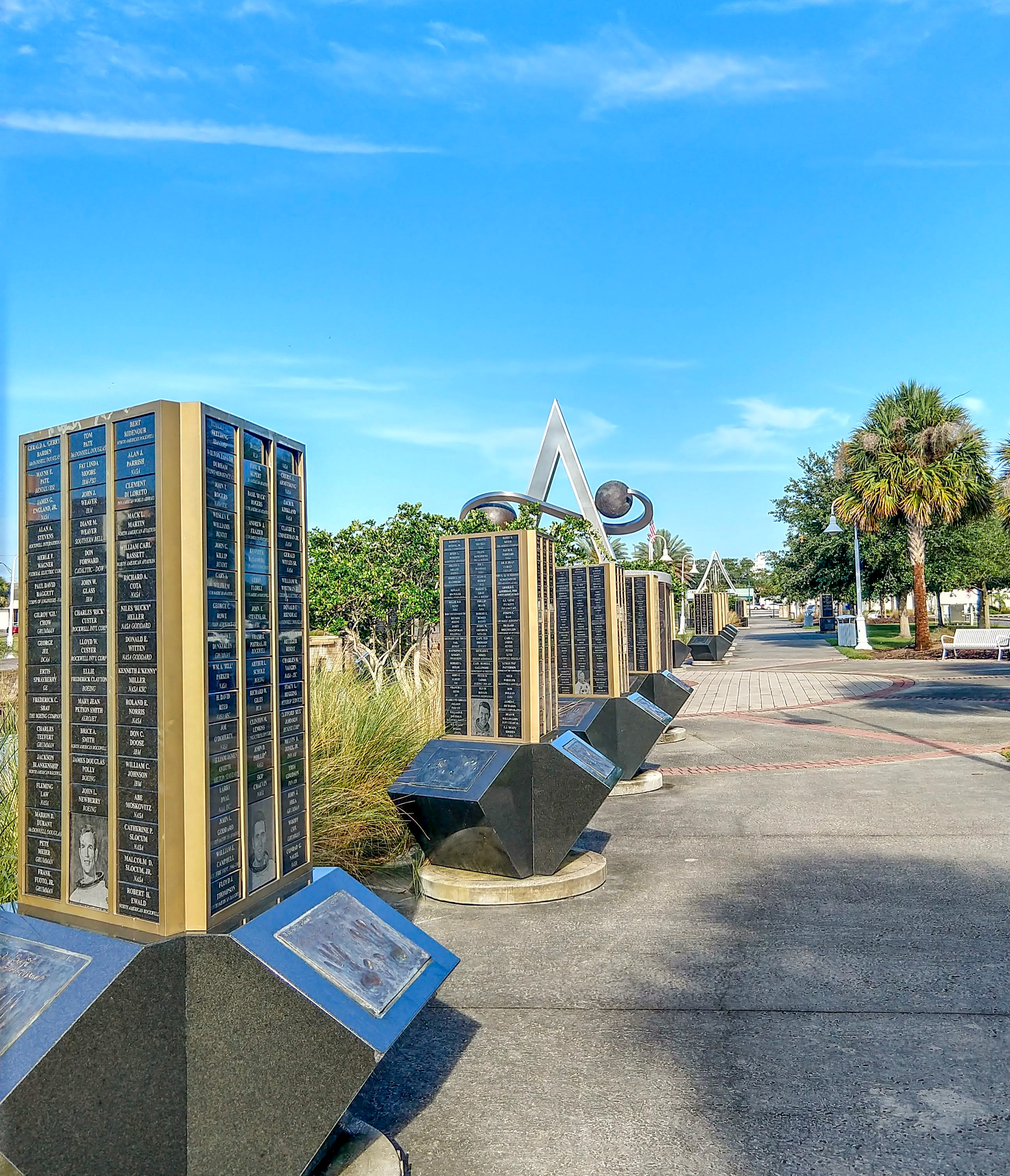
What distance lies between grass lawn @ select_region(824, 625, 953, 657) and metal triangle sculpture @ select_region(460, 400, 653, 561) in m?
9.12

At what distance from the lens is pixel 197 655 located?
244cm

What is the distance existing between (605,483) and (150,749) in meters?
32.6

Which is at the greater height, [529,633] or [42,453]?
[42,453]

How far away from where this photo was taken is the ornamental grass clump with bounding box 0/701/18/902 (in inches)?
156

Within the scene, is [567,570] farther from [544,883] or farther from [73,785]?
[73,785]

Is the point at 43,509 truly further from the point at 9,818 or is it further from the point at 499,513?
the point at 499,513

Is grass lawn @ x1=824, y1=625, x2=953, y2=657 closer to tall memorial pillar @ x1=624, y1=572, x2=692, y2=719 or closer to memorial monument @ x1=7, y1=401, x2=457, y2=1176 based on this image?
tall memorial pillar @ x1=624, y1=572, x2=692, y2=719

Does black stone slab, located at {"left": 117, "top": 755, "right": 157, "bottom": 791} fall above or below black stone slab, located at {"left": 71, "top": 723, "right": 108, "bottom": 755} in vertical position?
below

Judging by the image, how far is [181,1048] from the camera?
7.63ft

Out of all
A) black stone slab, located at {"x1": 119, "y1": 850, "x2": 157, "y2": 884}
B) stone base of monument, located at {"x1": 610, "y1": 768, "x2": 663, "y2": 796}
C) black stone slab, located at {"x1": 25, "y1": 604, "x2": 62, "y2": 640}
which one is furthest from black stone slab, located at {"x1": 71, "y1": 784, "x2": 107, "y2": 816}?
stone base of monument, located at {"x1": 610, "y1": 768, "x2": 663, "y2": 796}

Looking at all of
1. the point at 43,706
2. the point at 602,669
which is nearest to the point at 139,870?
the point at 43,706

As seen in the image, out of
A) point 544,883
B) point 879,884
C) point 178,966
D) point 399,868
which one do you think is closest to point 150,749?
point 178,966

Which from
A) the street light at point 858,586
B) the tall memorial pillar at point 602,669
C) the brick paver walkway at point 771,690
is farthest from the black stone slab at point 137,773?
the street light at point 858,586

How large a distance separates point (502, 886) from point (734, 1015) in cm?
195
